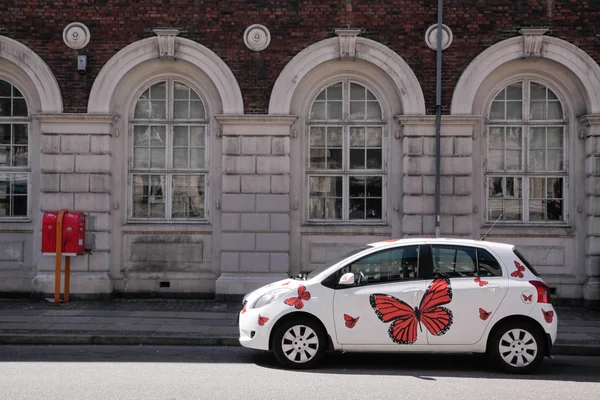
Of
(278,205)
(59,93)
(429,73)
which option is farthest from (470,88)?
(59,93)

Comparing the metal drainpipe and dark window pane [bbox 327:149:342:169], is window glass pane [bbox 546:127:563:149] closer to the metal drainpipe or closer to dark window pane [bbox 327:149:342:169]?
the metal drainpipe

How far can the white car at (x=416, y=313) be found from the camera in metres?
8.38

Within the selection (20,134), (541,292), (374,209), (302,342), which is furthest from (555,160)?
(20,134)

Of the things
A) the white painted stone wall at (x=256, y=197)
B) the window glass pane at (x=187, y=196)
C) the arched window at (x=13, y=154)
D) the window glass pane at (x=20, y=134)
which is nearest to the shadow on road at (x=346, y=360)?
the white painted stone wall at (x=256, y=197)

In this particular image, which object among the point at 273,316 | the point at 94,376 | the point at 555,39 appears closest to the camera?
the point at 94,376

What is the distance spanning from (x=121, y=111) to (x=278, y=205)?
3846 mm

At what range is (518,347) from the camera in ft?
27.7

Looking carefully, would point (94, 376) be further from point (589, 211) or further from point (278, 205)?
point (589, 211)

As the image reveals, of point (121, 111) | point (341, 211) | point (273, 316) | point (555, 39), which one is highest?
point (555, 39)

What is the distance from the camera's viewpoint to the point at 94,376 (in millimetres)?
7922

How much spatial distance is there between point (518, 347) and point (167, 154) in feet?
28.2

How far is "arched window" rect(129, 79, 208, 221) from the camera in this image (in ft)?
47.3

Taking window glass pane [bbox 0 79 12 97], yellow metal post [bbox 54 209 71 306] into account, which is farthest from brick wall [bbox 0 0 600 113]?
yellow metal post [bbox 54 209 71 306]

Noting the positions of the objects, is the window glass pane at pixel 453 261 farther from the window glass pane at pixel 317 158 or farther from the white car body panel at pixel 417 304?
the window glass pane at pixel 317 158
